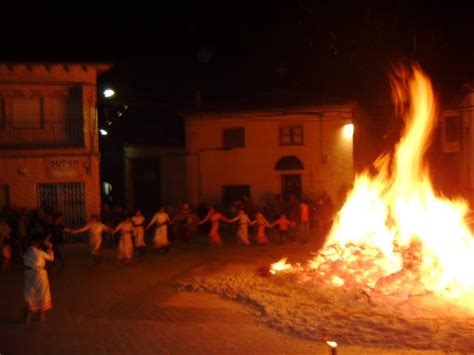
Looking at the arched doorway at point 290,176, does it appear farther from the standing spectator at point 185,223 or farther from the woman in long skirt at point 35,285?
the woman in long skirt at point 35,285

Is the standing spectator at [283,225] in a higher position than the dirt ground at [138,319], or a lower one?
higher

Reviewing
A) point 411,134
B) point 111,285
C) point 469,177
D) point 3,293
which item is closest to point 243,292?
point 111,285

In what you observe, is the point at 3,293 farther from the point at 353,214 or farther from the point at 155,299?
the point at 353,214

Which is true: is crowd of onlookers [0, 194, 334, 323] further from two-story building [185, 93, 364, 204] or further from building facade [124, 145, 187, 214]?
building facade [124, 145, 187, 214]

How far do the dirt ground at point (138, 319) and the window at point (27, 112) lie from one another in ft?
21.7

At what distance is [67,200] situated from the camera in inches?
784

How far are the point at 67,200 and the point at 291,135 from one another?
1195 centimetres

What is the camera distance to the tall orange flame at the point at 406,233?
11203mm

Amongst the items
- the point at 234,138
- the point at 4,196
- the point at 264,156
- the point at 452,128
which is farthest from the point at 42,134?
the point at 452,128

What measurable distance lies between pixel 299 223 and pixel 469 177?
42.4 ft

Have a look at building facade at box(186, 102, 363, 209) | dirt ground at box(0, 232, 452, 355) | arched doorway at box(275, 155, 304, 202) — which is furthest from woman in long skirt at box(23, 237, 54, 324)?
building facade at box(186, 102, 363, 209)

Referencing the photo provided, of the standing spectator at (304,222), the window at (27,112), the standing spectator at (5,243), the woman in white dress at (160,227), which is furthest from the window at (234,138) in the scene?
the standing spectator at (5,243)

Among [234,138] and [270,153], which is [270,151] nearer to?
[270,153]

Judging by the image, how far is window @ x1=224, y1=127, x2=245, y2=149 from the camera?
27.6 metres
